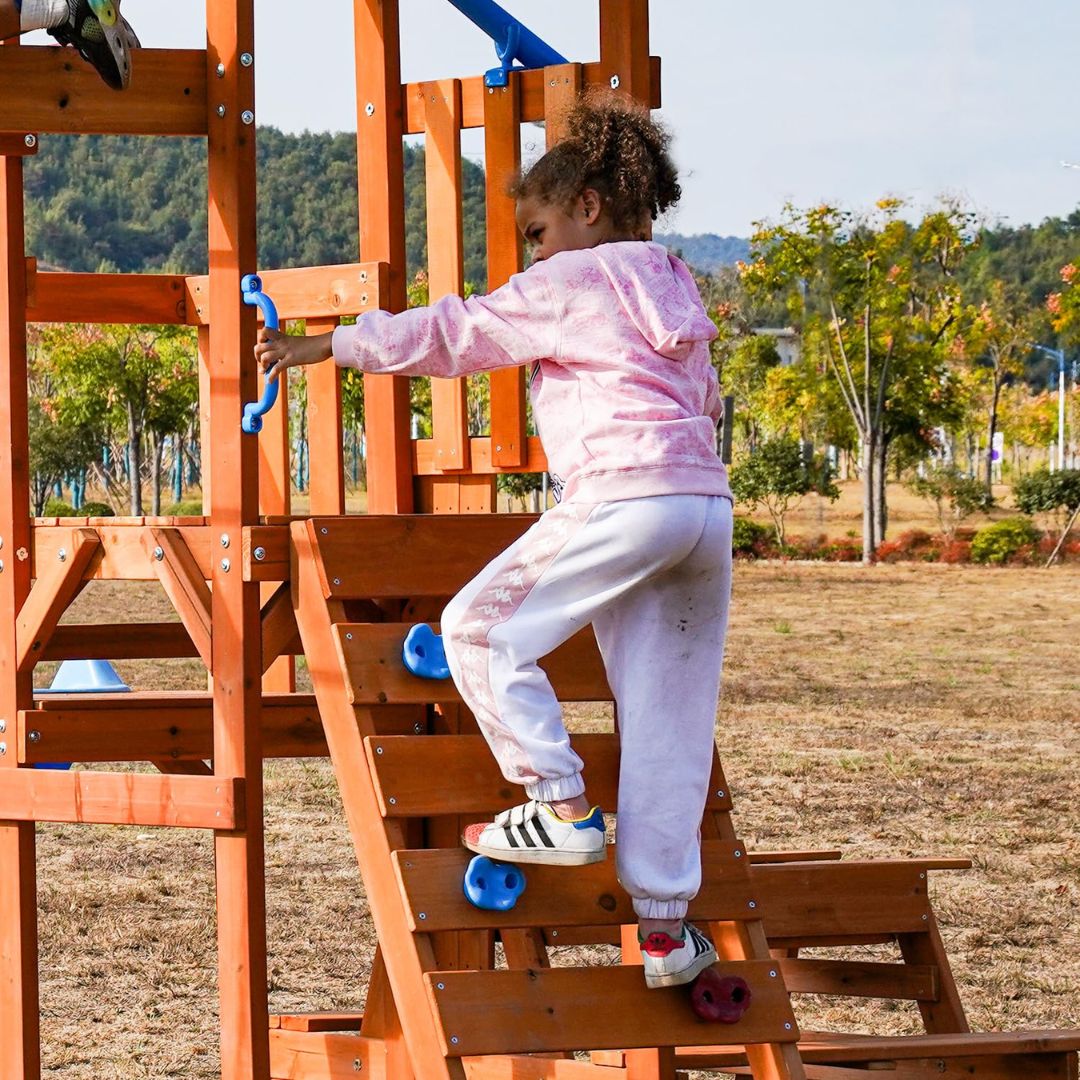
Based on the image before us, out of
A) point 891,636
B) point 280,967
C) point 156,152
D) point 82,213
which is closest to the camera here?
point 280,967

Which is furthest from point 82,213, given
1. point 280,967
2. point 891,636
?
point 280,967

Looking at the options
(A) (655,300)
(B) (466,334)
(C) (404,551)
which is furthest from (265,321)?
(A) (655,300)

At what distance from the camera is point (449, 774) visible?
352cm

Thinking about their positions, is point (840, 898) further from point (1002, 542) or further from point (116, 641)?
point (1002, 542)

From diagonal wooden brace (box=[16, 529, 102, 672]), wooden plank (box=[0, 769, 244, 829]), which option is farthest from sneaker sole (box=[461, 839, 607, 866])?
diagonal wooden brace (box=[16, 529, 102, 672])

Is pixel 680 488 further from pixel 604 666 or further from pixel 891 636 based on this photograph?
pixel 891 636

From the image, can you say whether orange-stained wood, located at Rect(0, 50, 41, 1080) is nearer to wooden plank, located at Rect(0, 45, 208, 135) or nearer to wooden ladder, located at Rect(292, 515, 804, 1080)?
wooden plank, located at Rect(0, 45, 208, 135)

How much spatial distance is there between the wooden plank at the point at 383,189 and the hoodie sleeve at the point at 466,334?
113cm

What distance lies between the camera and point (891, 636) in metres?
18.5

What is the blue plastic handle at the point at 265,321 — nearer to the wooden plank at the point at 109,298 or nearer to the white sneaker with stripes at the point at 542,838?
the white sneaker with stripes at the point at 542,838

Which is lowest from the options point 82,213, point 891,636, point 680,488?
point 891,636

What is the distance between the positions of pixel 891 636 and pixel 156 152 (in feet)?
360

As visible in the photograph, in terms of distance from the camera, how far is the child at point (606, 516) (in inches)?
129

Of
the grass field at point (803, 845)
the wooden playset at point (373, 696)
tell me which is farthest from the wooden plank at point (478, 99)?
the grass field at point (803, 845)
